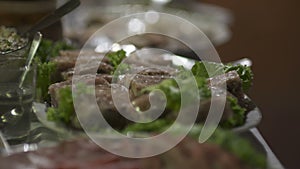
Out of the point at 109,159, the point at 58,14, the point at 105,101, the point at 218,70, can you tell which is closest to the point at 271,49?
the point at 58,14

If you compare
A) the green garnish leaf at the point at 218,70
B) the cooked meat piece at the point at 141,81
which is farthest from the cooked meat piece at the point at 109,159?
the green garnish leaf at the point at 218,70

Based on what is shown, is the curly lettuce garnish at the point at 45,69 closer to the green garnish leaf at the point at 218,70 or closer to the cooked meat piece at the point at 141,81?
the cooked meat piece at the point at 141,81

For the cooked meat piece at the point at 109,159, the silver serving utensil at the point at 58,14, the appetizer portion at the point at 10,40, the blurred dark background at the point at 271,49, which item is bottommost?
the blurred dark background at the point at 271,49

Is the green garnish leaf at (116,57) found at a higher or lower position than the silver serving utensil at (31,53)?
lower

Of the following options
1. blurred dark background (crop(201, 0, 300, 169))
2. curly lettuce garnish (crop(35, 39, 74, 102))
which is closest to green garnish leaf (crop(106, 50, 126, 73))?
curly lettuce garnish (crop(35, 39, 74, 102))

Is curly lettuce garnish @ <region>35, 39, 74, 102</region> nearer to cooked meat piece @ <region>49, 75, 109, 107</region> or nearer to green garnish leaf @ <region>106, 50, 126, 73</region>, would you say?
cooked meat piece @ <region>49, 75, 109, 107</region>
